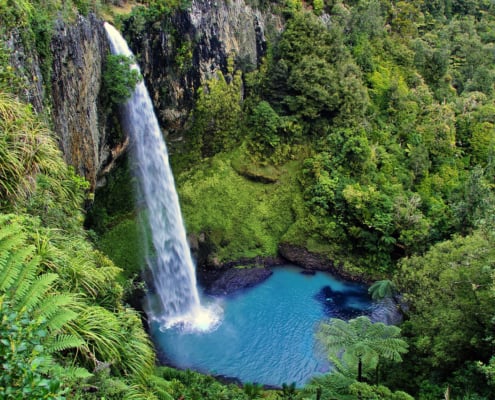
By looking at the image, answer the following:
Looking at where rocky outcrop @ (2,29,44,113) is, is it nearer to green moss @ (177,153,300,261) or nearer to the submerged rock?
the submerged rock

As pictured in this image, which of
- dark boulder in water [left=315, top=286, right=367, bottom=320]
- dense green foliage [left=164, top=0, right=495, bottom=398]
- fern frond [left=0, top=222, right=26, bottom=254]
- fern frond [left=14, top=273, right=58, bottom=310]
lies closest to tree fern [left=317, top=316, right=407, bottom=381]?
dense green foliage [left=164, top=0, right=495, bottom=398]

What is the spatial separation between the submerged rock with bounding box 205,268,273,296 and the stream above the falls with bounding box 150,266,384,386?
27cm

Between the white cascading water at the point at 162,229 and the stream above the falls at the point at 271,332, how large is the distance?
0.69 m

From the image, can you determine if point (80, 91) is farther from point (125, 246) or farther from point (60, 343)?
point (60, 343)

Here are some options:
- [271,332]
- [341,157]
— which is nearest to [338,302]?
[271,332]

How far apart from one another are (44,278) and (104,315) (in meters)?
1.24

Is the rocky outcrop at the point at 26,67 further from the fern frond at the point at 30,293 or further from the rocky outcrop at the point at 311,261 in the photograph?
the rocky outcrop at the point at 311,261

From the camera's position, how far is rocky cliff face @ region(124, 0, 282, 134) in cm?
1625

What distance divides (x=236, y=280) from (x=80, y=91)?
9.05 meters

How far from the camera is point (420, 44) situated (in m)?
26.1

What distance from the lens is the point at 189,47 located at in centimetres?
1748

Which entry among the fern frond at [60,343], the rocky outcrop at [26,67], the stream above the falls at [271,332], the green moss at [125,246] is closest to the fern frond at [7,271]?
the fern frond at [60,343]

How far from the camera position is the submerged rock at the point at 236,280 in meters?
16.6

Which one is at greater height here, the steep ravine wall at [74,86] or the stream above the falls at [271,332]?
the steep ravine wall at [74,86]
